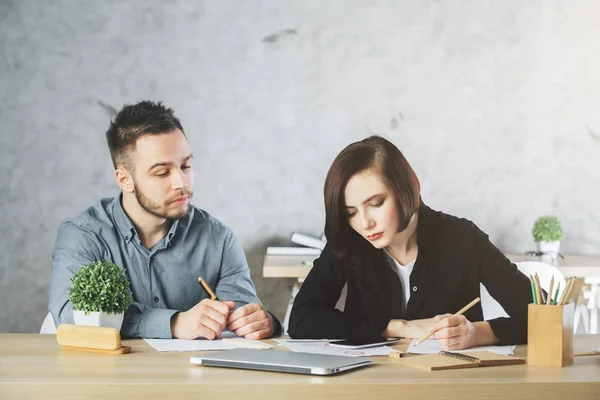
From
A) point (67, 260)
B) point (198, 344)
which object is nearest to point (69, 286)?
point (67, 260)

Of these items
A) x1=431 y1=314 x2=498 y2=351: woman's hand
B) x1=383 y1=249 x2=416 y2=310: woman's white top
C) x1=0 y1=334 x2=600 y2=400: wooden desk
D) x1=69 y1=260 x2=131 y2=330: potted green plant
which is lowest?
x1=0 y1=334 x2=600 y2=400: wooden desk

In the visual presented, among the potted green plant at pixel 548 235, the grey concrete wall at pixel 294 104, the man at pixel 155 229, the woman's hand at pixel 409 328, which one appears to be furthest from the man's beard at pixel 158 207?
the potted green plant at pixel 548 235

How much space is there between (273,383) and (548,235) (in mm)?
2783

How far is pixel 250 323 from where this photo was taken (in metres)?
1.79

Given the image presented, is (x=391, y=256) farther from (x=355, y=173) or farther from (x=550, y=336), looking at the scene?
(x=550, y=336)

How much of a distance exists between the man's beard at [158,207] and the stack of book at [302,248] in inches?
65.2

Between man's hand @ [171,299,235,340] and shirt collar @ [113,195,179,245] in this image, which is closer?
man's hand @ [171,299,235,340]

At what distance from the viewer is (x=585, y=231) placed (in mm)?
4059

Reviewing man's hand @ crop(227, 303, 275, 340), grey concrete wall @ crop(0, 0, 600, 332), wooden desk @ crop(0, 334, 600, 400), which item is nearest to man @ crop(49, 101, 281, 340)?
man's hand @ crop(227, 303, 275, 340)

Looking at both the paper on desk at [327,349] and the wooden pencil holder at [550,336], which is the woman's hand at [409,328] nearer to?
the paper on desk at [327,349]

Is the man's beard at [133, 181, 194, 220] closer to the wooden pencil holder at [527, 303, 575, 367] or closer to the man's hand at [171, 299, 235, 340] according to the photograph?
the man's hand at [171, 299, 235, 340]

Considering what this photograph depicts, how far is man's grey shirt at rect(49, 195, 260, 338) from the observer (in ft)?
6.70

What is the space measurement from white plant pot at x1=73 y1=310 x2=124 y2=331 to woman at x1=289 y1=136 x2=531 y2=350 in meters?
0.42

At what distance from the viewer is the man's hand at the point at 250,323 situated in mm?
1782
